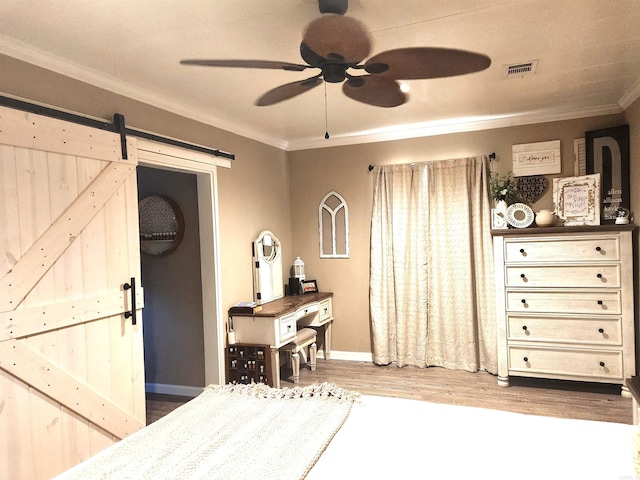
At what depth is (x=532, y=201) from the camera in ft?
13.8

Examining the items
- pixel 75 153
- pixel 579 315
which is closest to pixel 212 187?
pixel 75 153

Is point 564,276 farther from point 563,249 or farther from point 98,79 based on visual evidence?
point 98,79

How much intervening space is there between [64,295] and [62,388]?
50 centimetres

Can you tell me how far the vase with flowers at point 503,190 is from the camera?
4.12 metres

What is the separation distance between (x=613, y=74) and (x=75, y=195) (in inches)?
145

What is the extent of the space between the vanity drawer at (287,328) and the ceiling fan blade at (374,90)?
2.11 meters

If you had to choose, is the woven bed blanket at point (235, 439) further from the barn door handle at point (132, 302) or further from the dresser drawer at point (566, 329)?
the dresser drawer at point (566, 329)

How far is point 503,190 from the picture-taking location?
13.6ft

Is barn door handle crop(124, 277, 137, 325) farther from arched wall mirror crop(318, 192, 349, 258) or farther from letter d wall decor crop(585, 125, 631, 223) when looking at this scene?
letter d wall decor crop(585, 125, 631, 223)

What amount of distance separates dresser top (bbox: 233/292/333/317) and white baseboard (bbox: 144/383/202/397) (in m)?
0.85

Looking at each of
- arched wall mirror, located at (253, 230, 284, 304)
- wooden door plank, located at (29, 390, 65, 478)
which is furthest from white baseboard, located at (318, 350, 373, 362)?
wooden door plank, located at (29, 390, 65, 478)

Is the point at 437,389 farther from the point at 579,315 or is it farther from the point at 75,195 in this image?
the point at 75,195

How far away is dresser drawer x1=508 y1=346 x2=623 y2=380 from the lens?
3.62m

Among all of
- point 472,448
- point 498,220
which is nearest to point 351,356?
point 498,220
